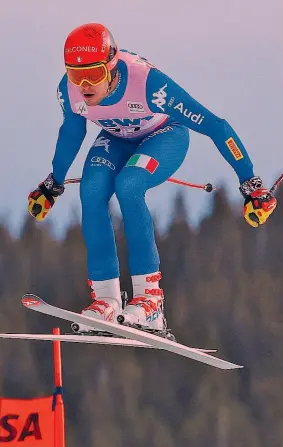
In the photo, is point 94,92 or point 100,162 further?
point 100,162

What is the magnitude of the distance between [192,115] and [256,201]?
17.2 inches

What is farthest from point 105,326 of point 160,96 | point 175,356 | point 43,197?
point 175,356

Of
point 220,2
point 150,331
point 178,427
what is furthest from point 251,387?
point 150,331

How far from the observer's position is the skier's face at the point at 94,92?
457cm

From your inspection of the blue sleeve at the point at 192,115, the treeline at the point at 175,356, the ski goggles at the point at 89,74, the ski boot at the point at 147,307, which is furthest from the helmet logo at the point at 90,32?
the treeline at the point at 175,356

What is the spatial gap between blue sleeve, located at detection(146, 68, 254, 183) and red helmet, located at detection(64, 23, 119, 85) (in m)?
0.21

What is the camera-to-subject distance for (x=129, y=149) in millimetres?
4961

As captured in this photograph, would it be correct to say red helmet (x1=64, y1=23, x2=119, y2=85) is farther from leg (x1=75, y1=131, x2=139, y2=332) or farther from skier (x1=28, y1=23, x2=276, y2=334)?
leg (x1=75, y1=131, x2=139, y2=332)

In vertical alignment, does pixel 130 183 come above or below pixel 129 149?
below

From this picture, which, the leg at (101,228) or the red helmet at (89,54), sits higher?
the red helmet at (89,54)

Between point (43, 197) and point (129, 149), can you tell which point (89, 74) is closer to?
point (129, 149)

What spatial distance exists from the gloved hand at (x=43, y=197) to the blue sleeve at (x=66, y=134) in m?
0.04

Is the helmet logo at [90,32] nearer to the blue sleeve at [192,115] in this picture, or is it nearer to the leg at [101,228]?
the blue sleeve at [192,115]

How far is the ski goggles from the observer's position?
4523 millimetres
